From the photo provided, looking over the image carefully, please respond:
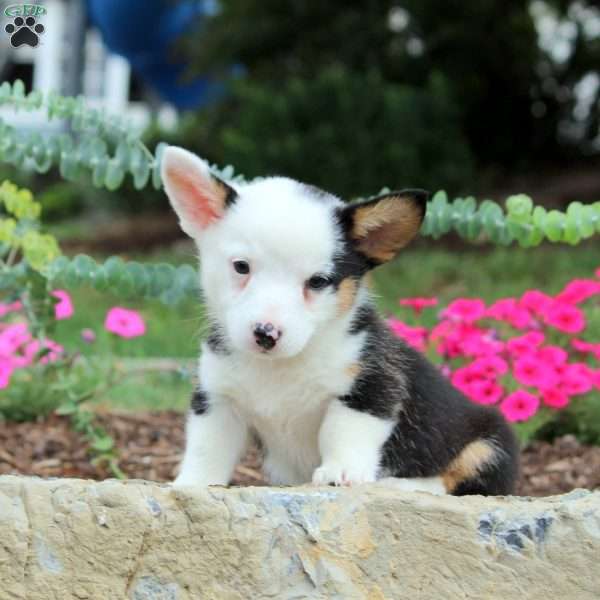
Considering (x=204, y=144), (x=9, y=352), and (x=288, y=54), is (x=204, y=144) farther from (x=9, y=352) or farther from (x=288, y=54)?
(x=9, y=352)

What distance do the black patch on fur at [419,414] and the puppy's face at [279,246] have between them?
205mm

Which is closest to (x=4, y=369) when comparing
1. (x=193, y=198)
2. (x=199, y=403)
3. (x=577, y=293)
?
(x=199, y=403)

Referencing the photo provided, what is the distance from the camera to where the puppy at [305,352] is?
3.01 meters

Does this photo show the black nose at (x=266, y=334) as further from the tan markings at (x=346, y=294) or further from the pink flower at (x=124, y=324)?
the pink flower at (x=124, y=324)

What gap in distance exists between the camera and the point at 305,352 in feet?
10.5

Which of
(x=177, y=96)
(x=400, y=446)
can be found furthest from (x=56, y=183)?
(x=400, y=446)

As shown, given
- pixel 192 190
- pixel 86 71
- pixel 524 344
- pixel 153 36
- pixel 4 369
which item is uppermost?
pixel 153 36

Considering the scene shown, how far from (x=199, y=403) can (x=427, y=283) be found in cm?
669

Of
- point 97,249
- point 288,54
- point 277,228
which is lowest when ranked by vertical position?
point 97,249

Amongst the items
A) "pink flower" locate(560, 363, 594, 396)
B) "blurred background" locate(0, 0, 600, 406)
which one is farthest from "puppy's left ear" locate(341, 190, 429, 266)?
"blurred background" locate(0, 0, 600, 406)

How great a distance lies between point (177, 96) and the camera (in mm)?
18047

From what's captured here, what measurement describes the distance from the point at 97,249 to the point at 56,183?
19.0 ft

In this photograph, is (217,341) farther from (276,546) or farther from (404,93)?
(404,93)

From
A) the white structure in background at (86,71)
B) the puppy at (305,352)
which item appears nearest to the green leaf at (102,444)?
the puppy at (305,352)
